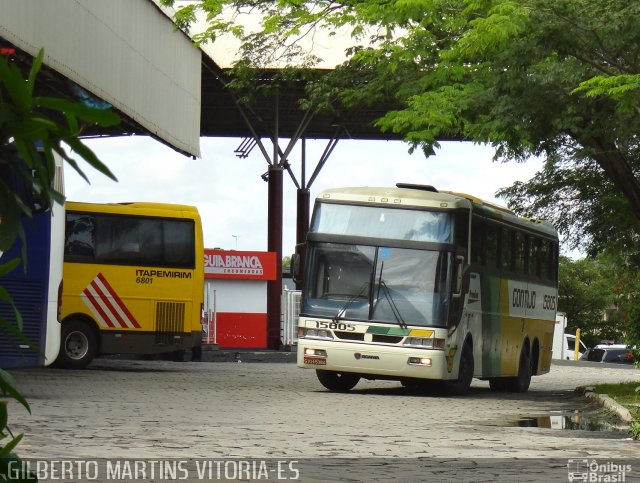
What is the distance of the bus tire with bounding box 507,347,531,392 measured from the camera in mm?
25312

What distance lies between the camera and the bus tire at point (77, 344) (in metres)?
26.3

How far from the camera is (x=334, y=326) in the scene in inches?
805

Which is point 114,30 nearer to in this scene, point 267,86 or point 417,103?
point 267,86

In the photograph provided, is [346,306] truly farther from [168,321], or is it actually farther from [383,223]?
[168,321]

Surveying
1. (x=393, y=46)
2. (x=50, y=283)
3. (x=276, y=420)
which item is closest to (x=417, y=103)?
(x=393, y=46)

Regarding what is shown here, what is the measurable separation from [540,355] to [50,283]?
12.6 meters

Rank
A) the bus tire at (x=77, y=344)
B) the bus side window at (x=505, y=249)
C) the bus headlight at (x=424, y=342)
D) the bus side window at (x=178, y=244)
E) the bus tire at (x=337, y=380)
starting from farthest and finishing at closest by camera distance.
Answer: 1. the bus side window at (x=178, y=244)
2. the bus tire at (x=77, y=344)
3. the bus side window at (x=505, y=249)
4. the bus tire at (x=337, y=380)
5. the bus headlight at (x=424, y=342)

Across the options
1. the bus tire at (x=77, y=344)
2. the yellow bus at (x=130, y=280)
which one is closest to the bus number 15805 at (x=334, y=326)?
the yellow bus at (x=130, y=280)

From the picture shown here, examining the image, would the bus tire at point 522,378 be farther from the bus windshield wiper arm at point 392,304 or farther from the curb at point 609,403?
the bus windshield wiper arm at point 392,304

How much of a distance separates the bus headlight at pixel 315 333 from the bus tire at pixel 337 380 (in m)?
1.25

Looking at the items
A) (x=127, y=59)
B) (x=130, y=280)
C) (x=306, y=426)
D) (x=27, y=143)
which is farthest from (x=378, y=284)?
(x=27, y=143)

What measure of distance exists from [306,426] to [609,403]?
6.57 m

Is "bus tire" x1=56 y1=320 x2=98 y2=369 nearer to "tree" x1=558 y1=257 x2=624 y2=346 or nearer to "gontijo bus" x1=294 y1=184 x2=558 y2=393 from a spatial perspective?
"gontijo bus" x1=294 y1=184 x2=558 y2=393

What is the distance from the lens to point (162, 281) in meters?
28.3
